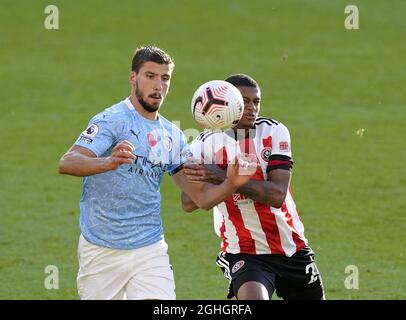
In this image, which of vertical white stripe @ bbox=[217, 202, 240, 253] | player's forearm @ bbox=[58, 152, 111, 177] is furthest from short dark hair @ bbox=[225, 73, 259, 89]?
player's forearm @ bbox=[58, 152, 111, 177]

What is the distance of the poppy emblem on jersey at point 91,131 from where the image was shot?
310 inches

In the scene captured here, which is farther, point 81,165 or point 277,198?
point 277,198

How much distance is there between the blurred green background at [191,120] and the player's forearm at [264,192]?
3394mm

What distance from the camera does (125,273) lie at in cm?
815

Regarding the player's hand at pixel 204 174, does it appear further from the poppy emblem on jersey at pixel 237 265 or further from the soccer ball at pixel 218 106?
the poppy emblem on jersey at pixel 237 265

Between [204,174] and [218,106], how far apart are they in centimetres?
53

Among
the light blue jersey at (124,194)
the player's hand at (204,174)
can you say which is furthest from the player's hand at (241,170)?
the light blue jersey at (124,194)

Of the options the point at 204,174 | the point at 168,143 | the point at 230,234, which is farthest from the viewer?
the point at 230,234

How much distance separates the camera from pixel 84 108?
71.7 feet

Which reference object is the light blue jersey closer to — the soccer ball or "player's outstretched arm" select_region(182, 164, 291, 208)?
"player's outstretched arm" select_region(182, 164, 291, 208)

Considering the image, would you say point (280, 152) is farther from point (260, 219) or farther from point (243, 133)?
point (260, 219)

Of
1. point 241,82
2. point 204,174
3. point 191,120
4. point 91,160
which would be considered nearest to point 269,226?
point 204,174
